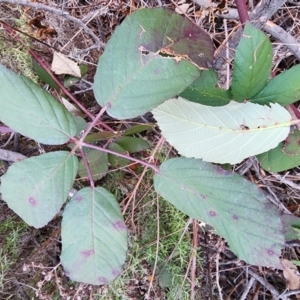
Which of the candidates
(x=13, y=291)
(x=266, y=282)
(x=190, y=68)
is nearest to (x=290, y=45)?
(x=190, y=68)

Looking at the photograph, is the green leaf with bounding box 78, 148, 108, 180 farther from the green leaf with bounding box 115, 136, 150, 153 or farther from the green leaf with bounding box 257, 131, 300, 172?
the green leaf with bounding box 257, 131, 300, 172

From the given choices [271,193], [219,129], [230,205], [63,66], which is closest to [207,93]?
[219,129]

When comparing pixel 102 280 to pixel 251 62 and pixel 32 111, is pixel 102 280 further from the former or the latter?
pixel 251 62

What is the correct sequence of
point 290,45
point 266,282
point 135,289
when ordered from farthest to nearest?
point 266,282 → point 135,289 → point 290,45

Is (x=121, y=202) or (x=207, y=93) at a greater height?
(x=207, y=93)

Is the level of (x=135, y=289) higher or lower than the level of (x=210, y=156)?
lower

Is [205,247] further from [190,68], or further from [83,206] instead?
[190,68]
